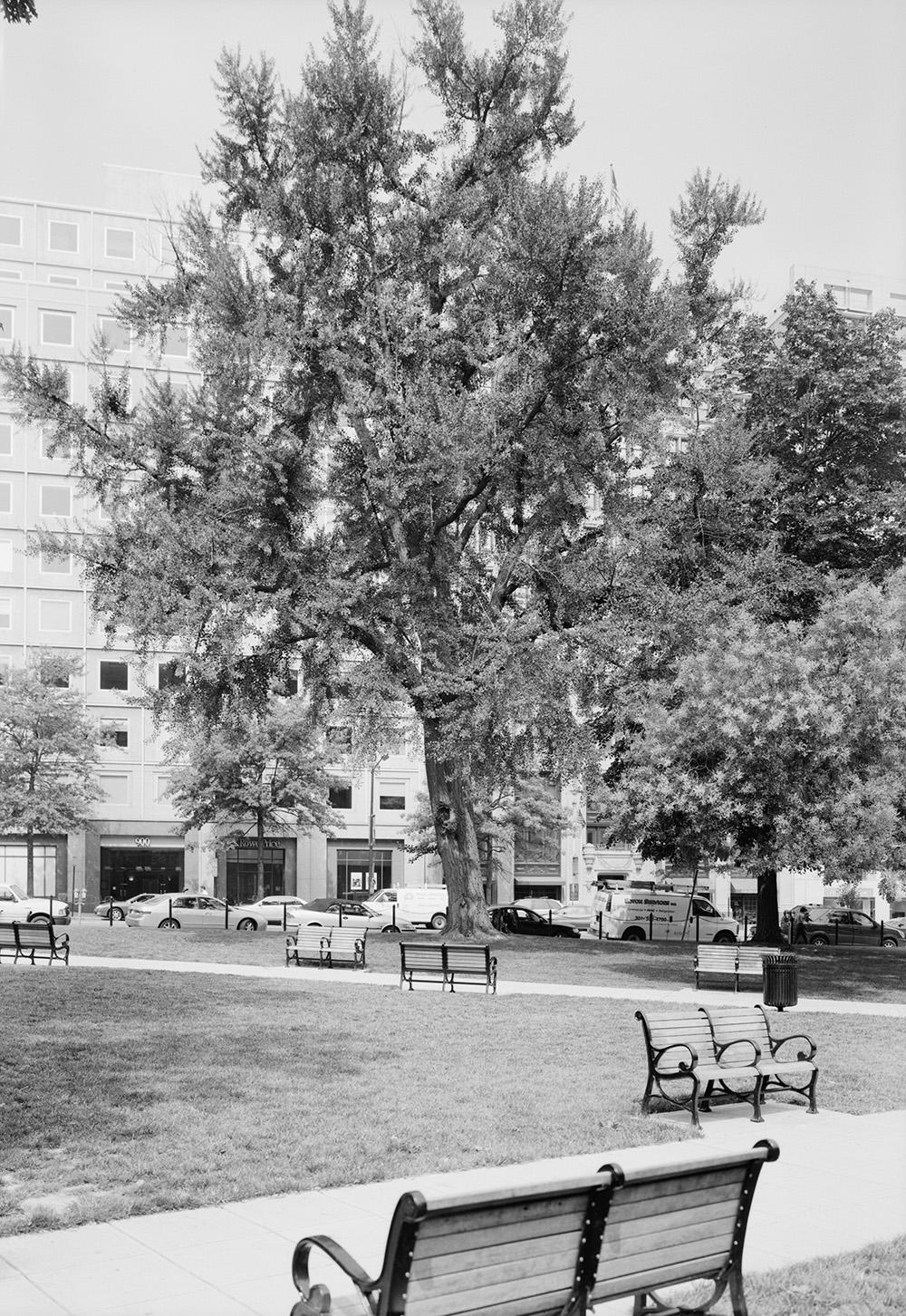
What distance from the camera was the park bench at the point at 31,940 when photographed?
72.0 ft

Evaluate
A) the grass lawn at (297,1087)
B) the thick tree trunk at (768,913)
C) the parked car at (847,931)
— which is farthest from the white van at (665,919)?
the grass lawn at (297,1087)

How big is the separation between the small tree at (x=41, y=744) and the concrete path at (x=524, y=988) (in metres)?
25.5

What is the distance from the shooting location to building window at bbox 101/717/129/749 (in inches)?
2002

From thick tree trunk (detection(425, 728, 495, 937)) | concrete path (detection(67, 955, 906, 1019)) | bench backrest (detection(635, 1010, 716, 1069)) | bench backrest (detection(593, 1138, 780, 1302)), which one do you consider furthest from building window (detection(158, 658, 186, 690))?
bench backrest (detection(593, 1138, 780, 1302))

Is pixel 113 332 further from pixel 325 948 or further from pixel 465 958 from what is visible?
pixel 465 958

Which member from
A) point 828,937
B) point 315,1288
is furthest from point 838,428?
point 315,1288

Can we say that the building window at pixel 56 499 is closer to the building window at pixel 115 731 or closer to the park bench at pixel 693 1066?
the building window at pixel 115 731

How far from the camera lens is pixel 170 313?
3025 centimetres

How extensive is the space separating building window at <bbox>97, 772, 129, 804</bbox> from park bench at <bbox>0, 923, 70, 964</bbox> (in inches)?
1404

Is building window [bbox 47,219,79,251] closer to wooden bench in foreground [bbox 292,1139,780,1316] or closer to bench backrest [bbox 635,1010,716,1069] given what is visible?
bench backrest [bbox 635,1010,716,1069]

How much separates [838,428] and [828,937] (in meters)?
22.1

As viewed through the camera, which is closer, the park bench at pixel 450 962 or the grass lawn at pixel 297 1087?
the grass lawn at pixel 297 1087

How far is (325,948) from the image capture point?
2412cm

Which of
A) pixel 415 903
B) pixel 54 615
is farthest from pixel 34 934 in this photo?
pixel 54 615
